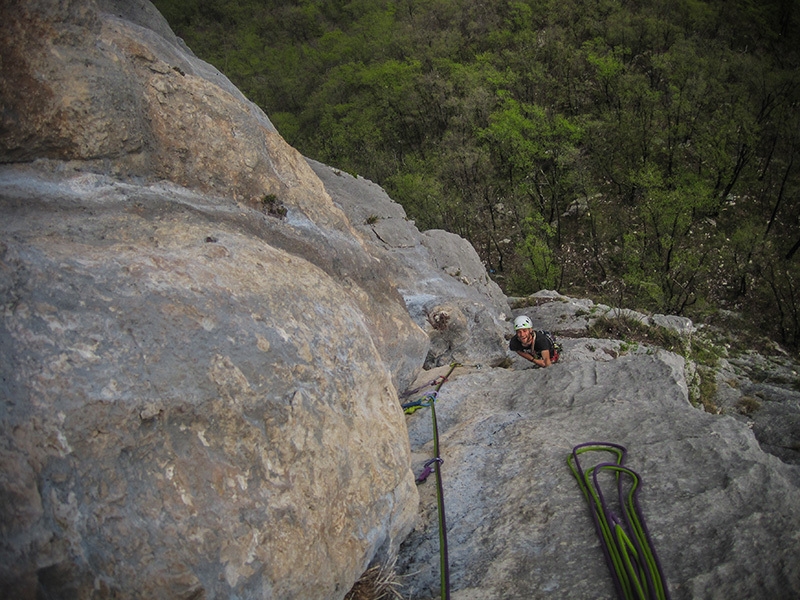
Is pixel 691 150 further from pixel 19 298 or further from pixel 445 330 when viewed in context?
pixel 19 298

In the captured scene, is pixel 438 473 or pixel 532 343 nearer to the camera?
pixel 438 473

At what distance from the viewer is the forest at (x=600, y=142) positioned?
26.8m

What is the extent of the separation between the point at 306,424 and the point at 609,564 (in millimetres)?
2725

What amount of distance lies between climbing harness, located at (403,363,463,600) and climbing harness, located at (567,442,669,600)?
4.42ft

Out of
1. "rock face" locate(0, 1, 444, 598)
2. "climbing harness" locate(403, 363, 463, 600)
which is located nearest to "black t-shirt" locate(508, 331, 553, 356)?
"climbing harness" locate(403, 363, 463, 600)

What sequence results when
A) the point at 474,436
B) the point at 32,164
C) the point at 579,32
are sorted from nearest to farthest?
the point at 32,164 < the point at 474,436 < the point at 579,32

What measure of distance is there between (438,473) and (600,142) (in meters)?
34.1

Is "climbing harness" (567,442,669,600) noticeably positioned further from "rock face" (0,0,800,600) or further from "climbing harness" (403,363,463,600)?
"climbing harness" (403,363,463,600)

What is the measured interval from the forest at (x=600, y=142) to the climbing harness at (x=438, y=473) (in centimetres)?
1813

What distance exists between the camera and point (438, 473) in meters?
5.26

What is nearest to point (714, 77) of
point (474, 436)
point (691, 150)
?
point (691, 150)

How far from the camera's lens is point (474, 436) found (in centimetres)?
621

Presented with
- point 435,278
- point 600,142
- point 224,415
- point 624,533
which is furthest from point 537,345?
point 600,142

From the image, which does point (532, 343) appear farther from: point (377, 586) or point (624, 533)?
point (377, 586)
